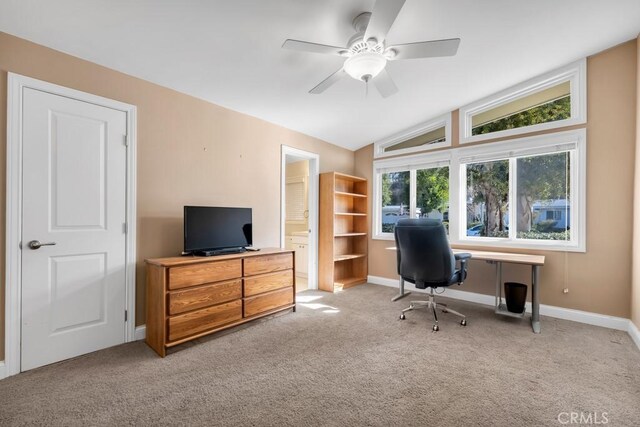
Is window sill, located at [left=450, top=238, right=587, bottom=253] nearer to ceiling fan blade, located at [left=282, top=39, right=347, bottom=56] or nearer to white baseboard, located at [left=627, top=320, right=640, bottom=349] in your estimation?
white baseboard, located at [left=627, top=320, right=640, bottom=349]

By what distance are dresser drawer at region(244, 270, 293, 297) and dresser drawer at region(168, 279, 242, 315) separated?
0.35 feet

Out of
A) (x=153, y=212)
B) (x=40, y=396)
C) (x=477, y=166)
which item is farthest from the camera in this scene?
(x=477, y=166)

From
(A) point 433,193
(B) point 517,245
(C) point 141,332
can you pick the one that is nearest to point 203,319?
(C) point 141,332

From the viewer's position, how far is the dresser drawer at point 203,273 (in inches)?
98.3

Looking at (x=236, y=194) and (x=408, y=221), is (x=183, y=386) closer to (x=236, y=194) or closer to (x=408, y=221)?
(x=236, y=194)

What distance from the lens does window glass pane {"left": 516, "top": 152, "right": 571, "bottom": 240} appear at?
3.45 metres

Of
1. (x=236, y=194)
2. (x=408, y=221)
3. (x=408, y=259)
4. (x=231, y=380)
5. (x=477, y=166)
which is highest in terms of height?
(x=477, y=166)

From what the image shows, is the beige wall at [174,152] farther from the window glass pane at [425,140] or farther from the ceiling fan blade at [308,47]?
the window glass pane at [425,140]

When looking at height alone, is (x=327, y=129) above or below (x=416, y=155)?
above

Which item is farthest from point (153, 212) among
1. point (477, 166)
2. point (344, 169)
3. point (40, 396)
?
point (477, 166)

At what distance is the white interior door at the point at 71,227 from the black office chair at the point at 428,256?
111 inches

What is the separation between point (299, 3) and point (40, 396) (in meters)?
3.14

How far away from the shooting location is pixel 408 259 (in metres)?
3.26

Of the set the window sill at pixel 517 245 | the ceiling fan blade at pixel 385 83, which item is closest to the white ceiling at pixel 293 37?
the ceiling fan blade at pixel 385 83
